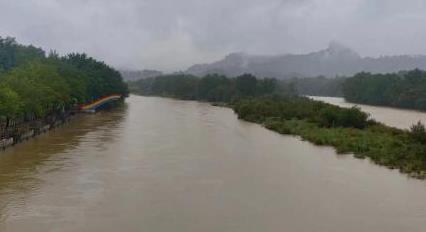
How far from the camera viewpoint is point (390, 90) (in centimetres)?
9850

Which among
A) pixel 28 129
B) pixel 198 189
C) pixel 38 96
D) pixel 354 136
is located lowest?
pixel 198 189

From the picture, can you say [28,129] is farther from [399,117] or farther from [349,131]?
[399,117]

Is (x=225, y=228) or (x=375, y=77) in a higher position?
(x=375, y=77)

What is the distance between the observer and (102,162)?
1227 inches

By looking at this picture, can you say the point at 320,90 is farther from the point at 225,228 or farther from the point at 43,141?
the point at 225,228

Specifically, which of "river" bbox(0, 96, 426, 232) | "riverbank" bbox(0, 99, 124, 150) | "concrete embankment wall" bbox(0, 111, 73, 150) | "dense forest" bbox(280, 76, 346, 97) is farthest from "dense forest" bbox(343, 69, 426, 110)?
"concrete embankment wall" bbox(0, 111, 73, 150)

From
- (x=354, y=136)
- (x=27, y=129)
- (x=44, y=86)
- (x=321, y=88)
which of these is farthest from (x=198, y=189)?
(x=321, y=88)

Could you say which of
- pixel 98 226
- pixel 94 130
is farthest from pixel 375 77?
pixel 98 226

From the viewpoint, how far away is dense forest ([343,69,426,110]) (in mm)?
90562

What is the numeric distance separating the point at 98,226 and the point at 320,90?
561 feet

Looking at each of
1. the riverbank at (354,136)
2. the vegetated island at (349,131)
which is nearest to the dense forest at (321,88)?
the vegetated island at (349,131)

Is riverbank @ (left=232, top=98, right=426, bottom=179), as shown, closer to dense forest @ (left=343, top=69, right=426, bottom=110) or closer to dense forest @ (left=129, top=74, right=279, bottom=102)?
dense forest @ (left=343, top=69, right=426, bottom=110)

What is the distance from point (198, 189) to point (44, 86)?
2911cm

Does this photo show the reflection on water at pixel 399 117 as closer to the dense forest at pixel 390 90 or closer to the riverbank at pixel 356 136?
the dense forest at pixel 390 90
